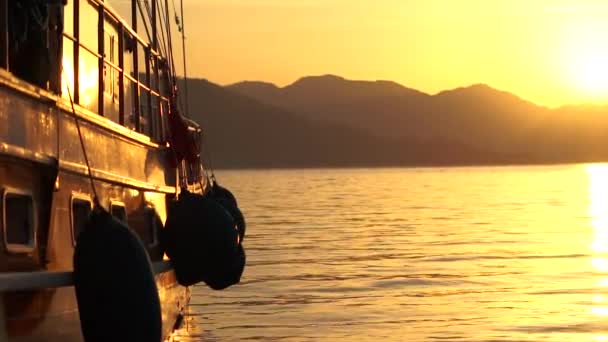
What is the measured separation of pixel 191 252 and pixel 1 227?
4.30 m

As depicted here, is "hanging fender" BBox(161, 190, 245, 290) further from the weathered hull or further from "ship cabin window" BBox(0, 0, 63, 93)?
"ship cabin window" BBox(0, 0, 63, 93)

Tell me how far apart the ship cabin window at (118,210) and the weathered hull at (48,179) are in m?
0.03

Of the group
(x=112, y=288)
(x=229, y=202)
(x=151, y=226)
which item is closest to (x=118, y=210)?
(x=151, y=226)

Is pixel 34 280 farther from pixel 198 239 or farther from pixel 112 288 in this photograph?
pixel 198 239

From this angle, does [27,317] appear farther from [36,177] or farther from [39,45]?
[39,45]

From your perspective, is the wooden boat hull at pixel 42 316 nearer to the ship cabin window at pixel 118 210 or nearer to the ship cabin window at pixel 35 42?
the ship cabin window at pixel 35 42

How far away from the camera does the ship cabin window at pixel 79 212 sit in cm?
1053

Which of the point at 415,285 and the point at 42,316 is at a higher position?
the point at 42,316

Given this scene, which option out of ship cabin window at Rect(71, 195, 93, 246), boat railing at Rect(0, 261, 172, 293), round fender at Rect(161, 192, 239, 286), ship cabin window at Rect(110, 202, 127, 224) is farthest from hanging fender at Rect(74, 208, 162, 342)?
round fender at Rect(161, 192, 239, 286)

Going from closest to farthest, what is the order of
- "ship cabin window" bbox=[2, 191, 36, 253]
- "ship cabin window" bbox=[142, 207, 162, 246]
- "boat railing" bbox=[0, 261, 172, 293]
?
1. "boat railing" bbox=[0, 261, 172, 293]
2. "ship cabin window" bbox=[2, 191, 36, 253]
3. "ship cabin window" bbox=[142, 207, 162, 246]

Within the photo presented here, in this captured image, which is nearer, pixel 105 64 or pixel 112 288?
pixel 112 288

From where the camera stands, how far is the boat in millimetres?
8914

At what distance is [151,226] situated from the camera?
45.8ft

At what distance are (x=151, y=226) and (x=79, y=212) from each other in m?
3.17
